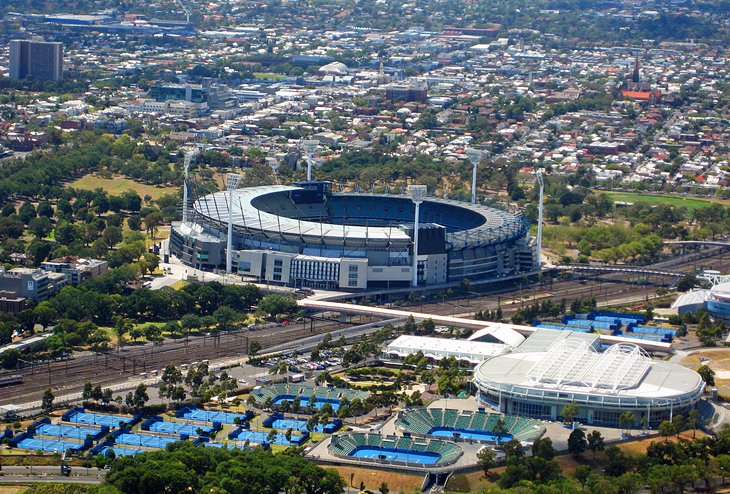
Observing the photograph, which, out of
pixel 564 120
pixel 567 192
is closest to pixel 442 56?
pixel 564 120

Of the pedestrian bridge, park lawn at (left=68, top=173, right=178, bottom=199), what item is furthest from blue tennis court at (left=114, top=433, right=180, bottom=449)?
park lawn at (left=68, top=173, right=178, bottom=199)

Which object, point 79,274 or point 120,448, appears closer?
point 120,448

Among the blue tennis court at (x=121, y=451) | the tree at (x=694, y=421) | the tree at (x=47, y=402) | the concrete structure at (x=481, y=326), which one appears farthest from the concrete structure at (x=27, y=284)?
the tree at (x=694, y=421)

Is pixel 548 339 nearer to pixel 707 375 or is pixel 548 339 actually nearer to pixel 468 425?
pixel 707 375

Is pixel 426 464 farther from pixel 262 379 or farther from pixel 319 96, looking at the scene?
pixel 319 96

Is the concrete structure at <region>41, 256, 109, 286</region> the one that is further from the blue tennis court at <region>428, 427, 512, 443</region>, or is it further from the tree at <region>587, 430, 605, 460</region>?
the tree at <region>587, 430, 605, 460</region>

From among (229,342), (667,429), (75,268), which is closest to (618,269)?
(229,342)

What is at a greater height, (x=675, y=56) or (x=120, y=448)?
(x=675, y=56)
